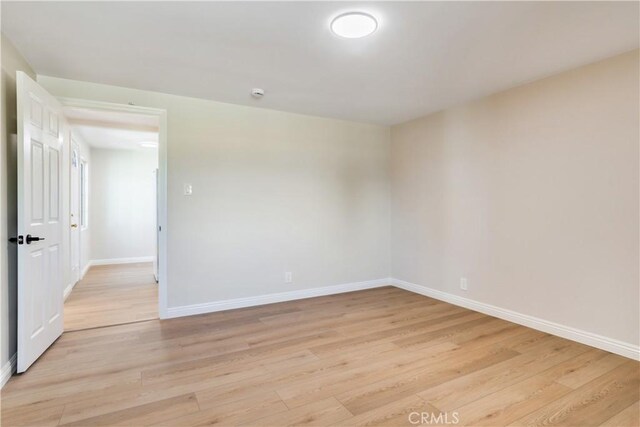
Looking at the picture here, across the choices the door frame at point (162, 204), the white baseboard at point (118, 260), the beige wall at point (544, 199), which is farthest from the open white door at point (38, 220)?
the white baseboard at point (118, 260)

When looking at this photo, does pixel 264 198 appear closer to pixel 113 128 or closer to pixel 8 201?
pixel 8 201

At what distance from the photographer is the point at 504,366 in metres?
2.37

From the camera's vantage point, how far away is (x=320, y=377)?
2.24 meters

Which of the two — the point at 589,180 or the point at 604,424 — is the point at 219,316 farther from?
the point at 589,180

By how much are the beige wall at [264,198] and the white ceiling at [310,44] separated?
1.50 ft

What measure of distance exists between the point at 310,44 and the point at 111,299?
3.97m

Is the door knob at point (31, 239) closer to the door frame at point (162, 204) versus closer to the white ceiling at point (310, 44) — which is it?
the door frame at point (162, 204)

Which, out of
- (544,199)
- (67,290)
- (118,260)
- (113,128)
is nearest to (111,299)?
(67,290)

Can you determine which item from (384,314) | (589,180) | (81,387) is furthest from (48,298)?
(589,180)

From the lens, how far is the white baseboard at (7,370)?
210 centimetres

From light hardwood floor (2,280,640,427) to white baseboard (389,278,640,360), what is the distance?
86 mm

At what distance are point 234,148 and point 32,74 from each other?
1.84 metres

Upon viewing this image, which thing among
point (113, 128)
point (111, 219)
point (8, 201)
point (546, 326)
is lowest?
point (546, 326)

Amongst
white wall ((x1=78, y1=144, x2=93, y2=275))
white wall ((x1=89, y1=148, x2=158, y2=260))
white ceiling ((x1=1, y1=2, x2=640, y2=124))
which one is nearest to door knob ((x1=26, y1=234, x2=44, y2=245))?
white ceiling ((x1=1, y1=2, x2=640, y2=124))
